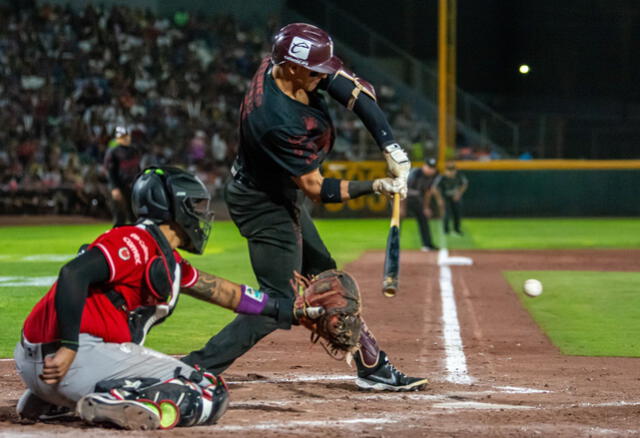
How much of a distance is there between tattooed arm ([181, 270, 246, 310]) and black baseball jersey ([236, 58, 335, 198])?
0.80m

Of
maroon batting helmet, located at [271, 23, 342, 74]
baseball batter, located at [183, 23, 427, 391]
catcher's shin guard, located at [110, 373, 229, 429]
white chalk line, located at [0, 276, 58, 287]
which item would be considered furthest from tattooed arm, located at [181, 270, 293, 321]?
white chalk line, located at [0, 276, 58, 287]

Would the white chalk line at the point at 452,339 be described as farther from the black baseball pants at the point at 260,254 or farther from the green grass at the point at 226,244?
the green grass at the point at 226,244

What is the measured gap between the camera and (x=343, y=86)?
5.78 m

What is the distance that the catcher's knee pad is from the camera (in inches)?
196

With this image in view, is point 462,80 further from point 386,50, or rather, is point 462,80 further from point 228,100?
point 228,100

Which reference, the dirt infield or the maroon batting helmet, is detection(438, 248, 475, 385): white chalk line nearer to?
the dirt infield

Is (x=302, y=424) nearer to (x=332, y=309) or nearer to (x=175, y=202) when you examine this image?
(x=332, y=309)

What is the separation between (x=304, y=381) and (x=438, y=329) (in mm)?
2895

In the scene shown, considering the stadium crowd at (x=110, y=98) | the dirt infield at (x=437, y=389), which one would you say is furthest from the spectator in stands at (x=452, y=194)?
the dirt infield at (x=437, y=389)

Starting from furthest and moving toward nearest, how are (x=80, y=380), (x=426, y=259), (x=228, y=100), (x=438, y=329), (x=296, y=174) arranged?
(x=228, y=100)
(x=426, y=259)
(x=438, y=329)
(x=296, y=174)
(x=80, y=380)

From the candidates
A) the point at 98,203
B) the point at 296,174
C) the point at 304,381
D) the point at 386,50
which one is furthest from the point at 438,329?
the point at 386,50

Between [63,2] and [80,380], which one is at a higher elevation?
[63,2]

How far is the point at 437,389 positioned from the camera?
250 inches

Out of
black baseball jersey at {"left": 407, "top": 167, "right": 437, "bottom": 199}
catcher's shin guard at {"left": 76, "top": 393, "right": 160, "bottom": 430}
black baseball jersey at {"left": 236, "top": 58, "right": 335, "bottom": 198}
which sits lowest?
catcher's shin guard at {"left": 76, "top": 393, "right": 160, "bottom": 430}
